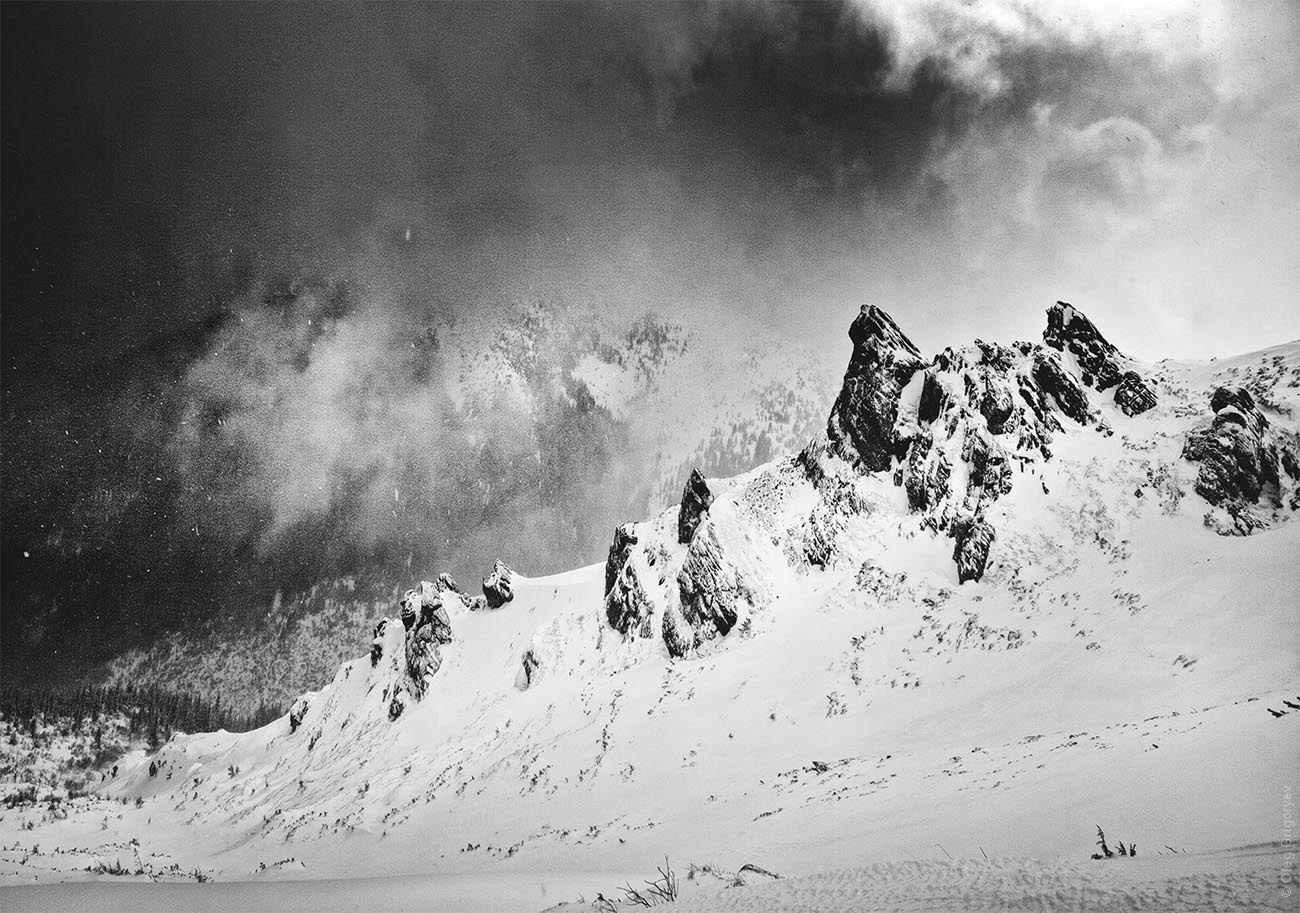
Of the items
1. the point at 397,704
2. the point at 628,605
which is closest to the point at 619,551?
the point at 628,605

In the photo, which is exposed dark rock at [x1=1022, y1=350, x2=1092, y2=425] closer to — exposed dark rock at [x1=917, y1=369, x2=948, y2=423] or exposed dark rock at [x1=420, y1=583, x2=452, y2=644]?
exposed dark rock at [x1=917, y1=369, x2=948, y2=423]

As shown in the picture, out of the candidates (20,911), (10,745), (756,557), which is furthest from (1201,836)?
(10,745)

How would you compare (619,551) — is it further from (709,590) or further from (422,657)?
(422,657)

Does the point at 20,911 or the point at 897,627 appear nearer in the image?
the point at 20,911

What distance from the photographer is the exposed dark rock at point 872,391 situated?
3488cm

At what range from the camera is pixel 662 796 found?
20516mm

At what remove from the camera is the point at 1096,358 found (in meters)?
32.5

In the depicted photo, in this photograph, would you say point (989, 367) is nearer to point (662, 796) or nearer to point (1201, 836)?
point (662, 796)

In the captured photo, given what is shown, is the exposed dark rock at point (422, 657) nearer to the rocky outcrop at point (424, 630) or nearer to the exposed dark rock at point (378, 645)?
the rocky outcrop at point (424, 630)

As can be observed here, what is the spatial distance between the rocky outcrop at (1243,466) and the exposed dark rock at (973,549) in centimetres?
734

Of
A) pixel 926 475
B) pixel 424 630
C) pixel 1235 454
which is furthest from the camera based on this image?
pixel 424 630

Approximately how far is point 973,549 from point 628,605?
19915 mm

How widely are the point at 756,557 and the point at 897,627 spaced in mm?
9628

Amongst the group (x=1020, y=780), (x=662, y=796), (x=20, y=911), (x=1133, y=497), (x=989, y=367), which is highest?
(x=989, y=367)
